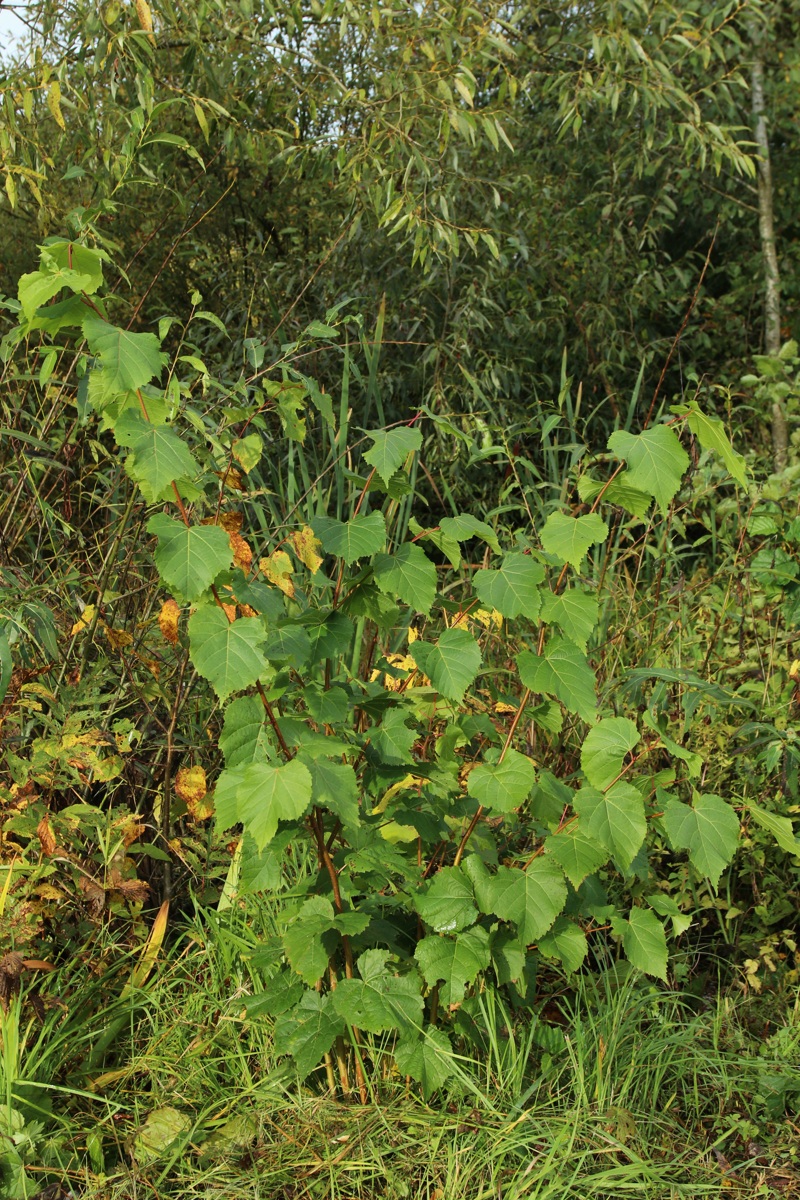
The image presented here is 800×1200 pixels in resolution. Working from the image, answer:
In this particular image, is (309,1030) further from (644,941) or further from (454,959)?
(644,941)

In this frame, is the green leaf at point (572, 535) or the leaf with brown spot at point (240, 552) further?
the leaf with brown spot at point (240, 552)

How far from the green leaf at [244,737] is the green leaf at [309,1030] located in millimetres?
515

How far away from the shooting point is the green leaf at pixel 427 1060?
184cm

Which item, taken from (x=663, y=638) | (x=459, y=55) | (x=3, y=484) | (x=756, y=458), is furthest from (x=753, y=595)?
(x=459, y=55)

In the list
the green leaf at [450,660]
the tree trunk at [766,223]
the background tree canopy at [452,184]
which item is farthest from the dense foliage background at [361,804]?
the tree trunk at [766,223]

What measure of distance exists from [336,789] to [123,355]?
0.71 m

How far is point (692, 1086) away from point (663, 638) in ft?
4.45

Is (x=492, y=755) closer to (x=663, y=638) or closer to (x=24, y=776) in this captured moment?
(x=24, y=776)

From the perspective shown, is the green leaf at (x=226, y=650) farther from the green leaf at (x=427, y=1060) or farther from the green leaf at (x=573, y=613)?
the green leaf at (x=427, y=1060)

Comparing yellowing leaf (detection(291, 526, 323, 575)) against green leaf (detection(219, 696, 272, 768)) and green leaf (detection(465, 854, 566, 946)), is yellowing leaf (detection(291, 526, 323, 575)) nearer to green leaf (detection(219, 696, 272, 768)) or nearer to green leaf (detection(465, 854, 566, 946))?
green leaf (detection(219, 696, 272, 768))

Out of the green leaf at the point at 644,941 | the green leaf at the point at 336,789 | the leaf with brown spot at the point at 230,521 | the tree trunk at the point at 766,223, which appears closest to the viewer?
the green leaf at the point at 336,789

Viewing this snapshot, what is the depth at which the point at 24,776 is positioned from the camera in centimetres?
226

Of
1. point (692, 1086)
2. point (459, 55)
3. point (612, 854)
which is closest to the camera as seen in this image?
point (612, 854)

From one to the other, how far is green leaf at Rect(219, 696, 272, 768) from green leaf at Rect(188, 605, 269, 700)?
143 millimetres
